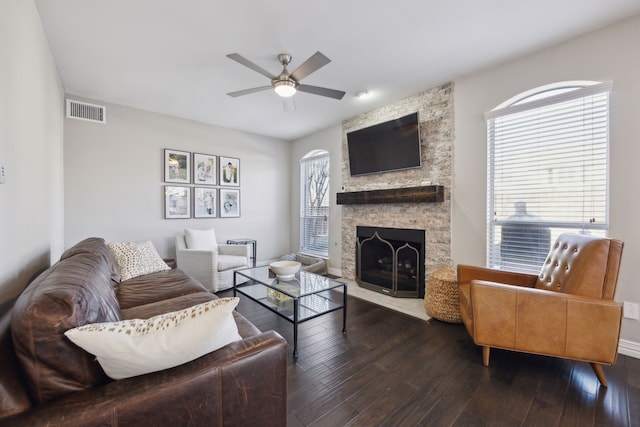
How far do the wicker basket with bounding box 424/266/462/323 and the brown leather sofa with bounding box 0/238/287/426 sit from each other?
7.10 feet

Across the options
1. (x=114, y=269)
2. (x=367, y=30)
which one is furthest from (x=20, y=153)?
(x=367, y=30)

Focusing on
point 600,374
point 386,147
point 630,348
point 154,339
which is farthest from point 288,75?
point 630,348

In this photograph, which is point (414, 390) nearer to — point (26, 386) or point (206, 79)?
point (26, 386)

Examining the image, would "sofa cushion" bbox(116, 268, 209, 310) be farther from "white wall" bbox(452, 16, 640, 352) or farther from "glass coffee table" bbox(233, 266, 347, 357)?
"white wall" bbox(452, 16, 640, 352)

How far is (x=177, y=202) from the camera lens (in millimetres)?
4285

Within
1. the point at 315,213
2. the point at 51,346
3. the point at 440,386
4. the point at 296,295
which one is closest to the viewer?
the point at 51,346

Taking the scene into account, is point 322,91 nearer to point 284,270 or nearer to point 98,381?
point 284,270

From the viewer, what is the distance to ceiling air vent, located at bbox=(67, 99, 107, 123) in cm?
342

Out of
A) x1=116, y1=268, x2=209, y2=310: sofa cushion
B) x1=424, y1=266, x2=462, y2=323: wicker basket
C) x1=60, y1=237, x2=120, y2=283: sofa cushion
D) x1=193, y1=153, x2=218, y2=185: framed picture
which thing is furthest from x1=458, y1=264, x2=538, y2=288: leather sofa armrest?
x1=193, y1=153, x2=218, y2=185: framed picture

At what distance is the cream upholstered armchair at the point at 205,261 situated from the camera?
141 inches

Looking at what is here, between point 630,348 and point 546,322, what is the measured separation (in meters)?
1.05

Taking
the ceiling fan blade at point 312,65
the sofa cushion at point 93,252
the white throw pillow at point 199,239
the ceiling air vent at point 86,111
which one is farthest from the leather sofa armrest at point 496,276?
the ceiling air vent at point 86,111

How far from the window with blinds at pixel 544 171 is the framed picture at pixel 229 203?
13.0ft

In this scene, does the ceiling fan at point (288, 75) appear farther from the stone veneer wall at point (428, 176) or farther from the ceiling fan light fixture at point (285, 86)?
the stone veneer wall at point (428, 176)
